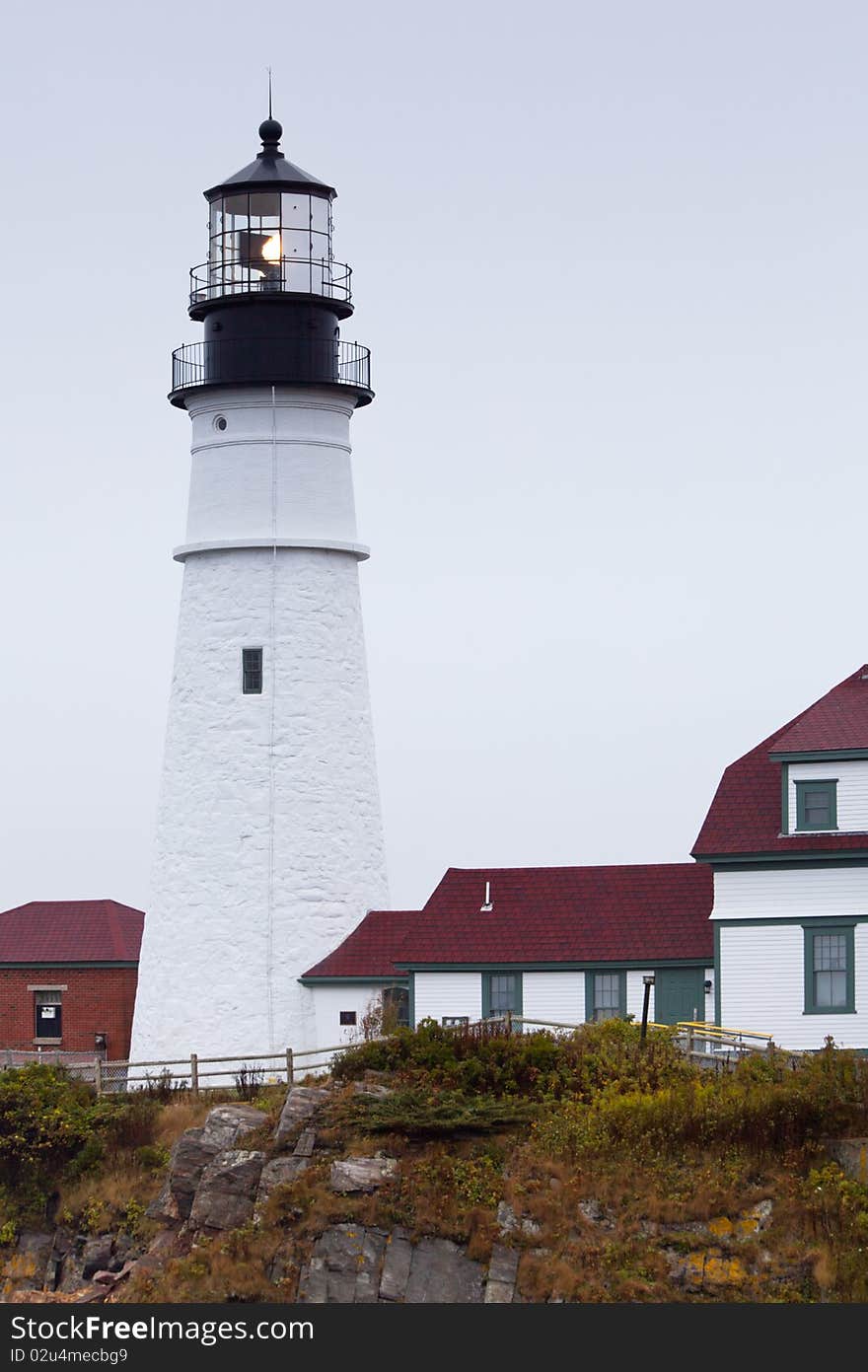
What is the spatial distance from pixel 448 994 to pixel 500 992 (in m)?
0.90

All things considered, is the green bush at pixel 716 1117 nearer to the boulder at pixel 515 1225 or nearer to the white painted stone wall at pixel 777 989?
the boulder at pixel 515 1225

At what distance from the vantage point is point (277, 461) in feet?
156

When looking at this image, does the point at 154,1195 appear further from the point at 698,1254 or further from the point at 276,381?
the point at 276,381

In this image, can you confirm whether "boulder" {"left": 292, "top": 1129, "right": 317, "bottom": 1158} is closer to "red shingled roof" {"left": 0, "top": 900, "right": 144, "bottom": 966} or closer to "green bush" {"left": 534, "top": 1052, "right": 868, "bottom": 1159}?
"green bush" {"left": 534, "top": 1052, "right": 868, "bottom": 1159}

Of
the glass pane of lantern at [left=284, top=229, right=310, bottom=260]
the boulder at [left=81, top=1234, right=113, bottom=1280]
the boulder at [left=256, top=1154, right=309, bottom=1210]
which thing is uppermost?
the glass pane of lantern at [left=284, top=229, right=310, bottom=260]

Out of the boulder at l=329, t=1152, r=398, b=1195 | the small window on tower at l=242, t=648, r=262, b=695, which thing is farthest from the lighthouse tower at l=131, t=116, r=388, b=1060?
the boulder at l=329, t=1152, r=398, b=1195

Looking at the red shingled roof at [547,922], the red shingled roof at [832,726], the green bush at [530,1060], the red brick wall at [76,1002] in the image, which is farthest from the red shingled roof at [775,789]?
the red brick wall at [76,1002]

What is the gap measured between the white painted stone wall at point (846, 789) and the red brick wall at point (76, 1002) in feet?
47.9

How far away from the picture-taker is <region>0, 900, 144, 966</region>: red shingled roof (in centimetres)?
5128

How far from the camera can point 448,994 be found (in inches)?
1781

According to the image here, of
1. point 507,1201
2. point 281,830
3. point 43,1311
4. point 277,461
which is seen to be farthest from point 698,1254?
point 277,461

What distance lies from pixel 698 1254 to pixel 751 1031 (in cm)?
862

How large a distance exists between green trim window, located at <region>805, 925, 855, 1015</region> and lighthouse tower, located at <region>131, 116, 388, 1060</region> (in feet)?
30.1

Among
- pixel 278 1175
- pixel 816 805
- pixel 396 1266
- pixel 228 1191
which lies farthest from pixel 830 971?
pixel 228 1191
